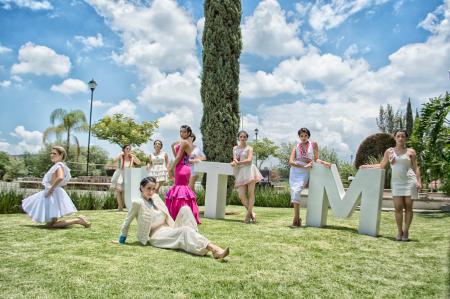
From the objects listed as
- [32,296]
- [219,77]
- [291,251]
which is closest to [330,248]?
[291,251]

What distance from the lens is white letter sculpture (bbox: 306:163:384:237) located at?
698 centimetres

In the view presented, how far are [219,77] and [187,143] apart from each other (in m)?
6.48

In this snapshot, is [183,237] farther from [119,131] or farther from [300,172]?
[119,131]

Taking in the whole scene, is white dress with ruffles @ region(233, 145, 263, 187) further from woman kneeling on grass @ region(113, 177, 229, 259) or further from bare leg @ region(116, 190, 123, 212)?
bare leg @ region(116, 190, 123, 212)

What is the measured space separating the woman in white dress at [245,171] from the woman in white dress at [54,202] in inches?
130

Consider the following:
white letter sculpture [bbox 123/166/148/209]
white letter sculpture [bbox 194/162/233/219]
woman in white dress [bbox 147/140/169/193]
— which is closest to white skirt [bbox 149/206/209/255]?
white letter sculpture [bbox 194/162/233/219]

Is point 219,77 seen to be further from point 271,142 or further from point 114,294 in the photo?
point 271,142

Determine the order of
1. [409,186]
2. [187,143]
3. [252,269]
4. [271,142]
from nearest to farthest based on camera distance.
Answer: [252,269] < [409,186] < [187,143] < [271,142]

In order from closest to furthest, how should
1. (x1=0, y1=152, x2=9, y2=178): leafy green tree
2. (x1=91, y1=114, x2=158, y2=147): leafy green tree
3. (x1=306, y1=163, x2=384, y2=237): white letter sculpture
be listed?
1. (x1=306, y1=163, x2=384, y2=237): white letter sculpture
2. (x1=91, y1=114, x2=158, y2=147): leafy green tree
3. (x1=0, y1=152, x2=9, y2=178): leafy green tree

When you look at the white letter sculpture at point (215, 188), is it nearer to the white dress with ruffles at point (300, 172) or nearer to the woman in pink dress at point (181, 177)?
the white dress with ruffles at point (300, 172)

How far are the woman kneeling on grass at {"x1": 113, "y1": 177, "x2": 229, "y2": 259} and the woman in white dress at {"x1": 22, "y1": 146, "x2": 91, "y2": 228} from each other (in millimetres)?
2149

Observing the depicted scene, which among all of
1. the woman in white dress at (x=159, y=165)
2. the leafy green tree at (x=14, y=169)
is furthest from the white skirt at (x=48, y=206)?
the leafy green tree at (x=14, y=169)

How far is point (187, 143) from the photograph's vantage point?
7078 millimetres

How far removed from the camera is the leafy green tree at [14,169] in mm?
42778
